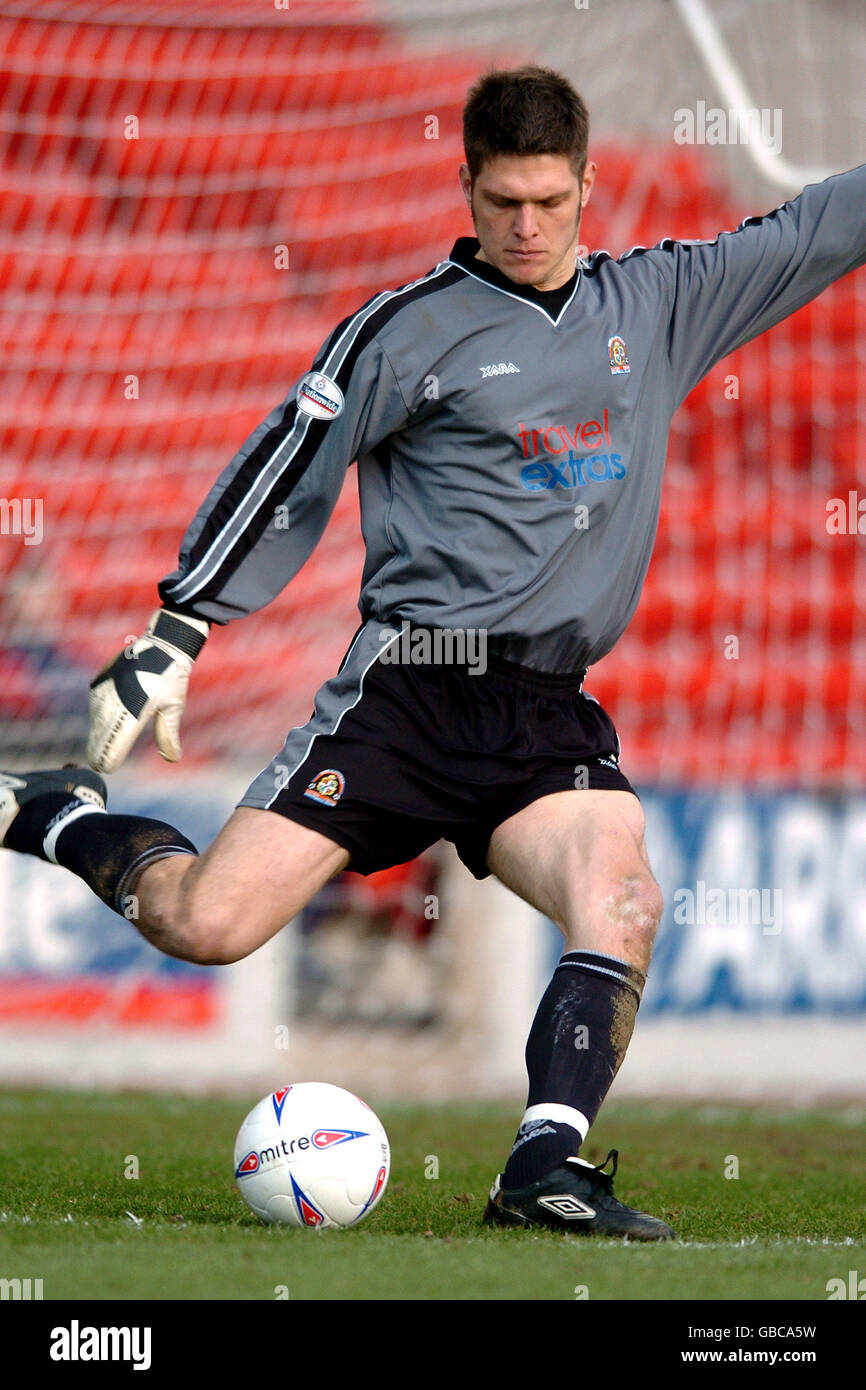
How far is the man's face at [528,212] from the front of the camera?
4.00 m

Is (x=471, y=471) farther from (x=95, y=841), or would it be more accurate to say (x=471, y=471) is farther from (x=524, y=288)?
(x=95, y=841)

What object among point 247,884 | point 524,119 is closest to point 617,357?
point 524,119

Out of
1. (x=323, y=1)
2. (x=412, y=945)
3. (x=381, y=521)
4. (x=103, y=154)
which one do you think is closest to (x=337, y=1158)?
(x=381, y=521)

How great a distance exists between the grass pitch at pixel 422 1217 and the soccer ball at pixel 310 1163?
9cm

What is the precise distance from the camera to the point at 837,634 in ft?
30.6

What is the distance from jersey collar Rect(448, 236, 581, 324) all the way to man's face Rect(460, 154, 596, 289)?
0.8 inches

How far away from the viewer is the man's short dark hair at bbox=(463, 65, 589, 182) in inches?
157

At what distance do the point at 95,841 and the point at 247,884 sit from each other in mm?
550

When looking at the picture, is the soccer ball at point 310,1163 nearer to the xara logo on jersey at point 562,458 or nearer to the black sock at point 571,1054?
the black sock at point 571,1054

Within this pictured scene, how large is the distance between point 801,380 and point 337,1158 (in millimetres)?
6405

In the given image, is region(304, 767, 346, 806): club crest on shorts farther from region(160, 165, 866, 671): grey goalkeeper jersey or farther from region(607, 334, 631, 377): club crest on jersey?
region(607, 334, 631, 377): club crest on jersey

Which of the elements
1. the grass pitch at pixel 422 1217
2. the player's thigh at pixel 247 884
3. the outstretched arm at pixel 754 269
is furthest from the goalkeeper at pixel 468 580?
the grass pitch at pixel 422 1217

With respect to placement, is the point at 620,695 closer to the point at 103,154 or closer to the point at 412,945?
the point at 412,945

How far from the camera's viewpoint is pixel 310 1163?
3838 mm
